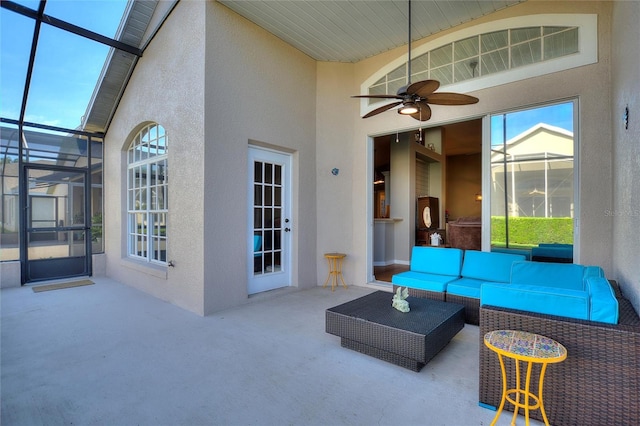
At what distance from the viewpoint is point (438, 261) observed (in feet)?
14.3

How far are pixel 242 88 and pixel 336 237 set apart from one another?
2867mm

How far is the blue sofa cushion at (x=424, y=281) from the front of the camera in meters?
3.84

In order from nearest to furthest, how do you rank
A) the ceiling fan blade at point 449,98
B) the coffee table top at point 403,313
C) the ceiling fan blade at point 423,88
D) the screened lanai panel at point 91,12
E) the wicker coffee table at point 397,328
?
the wicker coffee table at point 397,328 → the coffee table top at point 403,313 → the ceiling fan blade at point 423,88 → the ceiling fan blade at point 449,98 → the screened lanai panel at point 91,12

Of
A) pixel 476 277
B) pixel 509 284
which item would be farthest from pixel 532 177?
pixel 509 284

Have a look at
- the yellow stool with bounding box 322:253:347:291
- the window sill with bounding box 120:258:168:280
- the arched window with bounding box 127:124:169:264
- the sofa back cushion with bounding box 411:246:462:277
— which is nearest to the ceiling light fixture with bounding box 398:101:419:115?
the sofa back cushion with bounding box 411:246:462:277

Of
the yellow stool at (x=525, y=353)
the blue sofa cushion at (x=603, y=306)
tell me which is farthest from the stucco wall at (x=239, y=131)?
the blue sofa cushion at (x=603, y=306)

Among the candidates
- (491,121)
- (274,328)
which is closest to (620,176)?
(491,121)

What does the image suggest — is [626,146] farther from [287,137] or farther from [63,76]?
[63,76]

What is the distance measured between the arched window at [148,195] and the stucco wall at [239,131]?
1283mm

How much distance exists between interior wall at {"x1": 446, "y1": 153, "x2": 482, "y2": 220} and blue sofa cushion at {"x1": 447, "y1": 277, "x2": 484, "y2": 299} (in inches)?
361

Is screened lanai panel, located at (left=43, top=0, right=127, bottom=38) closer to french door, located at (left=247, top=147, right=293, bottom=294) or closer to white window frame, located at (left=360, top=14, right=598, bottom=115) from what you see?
french door, located at (left=247, top=147, right=293, bottom=294)

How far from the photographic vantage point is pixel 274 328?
11.8 ft

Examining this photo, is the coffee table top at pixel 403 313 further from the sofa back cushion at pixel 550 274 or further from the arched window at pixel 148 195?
the arched window at pixel 148 195

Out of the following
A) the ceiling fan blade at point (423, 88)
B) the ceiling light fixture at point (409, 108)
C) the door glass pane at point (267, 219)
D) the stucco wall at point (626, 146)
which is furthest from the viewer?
the door glass pane at point (267, 219)
